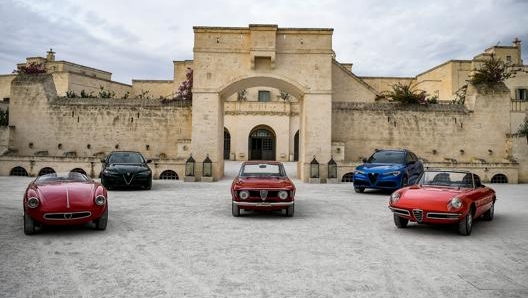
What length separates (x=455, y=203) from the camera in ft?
26.3

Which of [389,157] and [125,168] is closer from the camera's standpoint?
[125,168]

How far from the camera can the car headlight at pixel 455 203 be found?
798cm

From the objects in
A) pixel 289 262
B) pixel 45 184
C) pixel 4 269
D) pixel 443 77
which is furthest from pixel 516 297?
pixel 443 77

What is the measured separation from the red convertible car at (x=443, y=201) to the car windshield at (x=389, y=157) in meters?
6.36

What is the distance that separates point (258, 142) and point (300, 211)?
31.5 meters

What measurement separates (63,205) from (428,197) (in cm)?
697

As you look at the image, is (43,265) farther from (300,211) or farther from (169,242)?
(300,211)

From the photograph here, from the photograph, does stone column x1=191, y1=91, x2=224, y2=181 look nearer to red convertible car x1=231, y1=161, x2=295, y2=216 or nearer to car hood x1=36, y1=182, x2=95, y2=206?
red convertible car x1=231, y1=161, x2=295, y2=216

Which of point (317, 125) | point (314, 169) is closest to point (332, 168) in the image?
point (314, 169)

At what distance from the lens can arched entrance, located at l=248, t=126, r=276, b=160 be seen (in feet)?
139

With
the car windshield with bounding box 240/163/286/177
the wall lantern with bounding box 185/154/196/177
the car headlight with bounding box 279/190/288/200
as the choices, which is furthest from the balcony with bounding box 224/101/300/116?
the car headlight with bounding box 279/190/288/200

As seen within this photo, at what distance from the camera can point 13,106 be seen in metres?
24.1

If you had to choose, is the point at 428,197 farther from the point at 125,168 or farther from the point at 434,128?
the point at 434,128

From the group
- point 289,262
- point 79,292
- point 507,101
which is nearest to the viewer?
point 79,292
